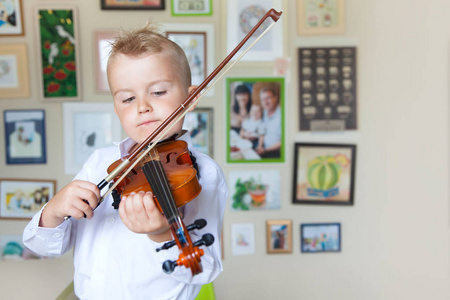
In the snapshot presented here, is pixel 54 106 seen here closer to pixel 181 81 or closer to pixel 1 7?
pixel 1 7

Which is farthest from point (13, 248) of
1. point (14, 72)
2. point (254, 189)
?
point (254, 189)

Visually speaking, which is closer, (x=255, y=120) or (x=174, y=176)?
(x=174, y=176)

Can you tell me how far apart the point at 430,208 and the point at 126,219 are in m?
1.51

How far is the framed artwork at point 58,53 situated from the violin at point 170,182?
3.13ft

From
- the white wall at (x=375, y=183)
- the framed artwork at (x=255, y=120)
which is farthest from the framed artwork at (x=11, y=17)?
the framed artwork at (x=255, y=120)

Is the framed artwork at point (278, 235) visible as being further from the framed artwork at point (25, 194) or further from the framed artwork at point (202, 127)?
the framed artwork at point (25, 194)

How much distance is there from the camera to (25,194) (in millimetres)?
1612

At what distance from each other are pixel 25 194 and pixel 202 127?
77cm

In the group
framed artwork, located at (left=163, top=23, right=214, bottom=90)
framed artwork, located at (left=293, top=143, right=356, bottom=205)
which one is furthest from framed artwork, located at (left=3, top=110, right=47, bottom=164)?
framed artwork, located at (left=293, top=143, right=356, bottom=205)

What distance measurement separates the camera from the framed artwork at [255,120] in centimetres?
165

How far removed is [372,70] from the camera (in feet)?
5.53

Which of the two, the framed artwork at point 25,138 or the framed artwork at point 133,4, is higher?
the framed artwork at point 133,4

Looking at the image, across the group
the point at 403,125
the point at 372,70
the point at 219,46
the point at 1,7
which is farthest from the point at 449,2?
the point at 1,7

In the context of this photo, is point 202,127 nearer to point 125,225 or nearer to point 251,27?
point 251,27
